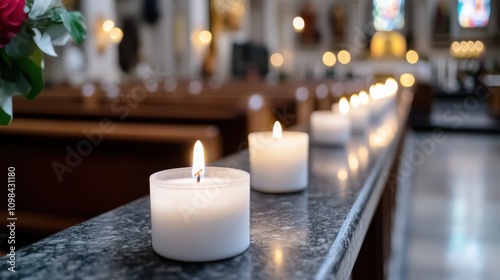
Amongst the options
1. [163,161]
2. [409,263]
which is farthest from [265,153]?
[409,263]

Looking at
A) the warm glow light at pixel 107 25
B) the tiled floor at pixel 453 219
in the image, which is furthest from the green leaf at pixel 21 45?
the warm glow light at pixel 107 25

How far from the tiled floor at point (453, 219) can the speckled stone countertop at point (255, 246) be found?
1.66 m

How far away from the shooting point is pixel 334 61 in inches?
689

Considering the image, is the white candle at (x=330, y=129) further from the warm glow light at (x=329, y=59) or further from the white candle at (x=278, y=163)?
the warm glow light at (x=329, y=59)

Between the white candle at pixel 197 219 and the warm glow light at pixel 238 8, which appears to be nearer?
the white candle at pixel 197 219

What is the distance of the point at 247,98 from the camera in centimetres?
240

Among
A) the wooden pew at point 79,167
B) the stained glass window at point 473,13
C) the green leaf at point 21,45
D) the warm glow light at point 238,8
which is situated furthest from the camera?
the stained glass window at point 473,13

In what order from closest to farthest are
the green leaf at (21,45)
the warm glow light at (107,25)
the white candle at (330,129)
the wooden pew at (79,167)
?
the green leaf at (21,45)
the white candle at (330,129)
the wooden pew at (79,167)
the warm glow light at (107,25)

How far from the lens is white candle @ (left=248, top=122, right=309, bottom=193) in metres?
1.07

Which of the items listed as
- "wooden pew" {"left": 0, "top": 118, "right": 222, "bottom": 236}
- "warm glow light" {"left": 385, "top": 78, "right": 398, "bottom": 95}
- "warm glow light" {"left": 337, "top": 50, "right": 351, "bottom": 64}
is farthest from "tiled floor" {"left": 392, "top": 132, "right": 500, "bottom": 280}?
"warm glow light" {"left": 337, "top": 50, "right": 351, "bottom": 64}

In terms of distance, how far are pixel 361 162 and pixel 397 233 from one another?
70.1 inches

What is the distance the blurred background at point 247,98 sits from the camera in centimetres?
198

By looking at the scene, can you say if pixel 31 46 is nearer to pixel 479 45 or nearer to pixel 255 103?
pixel 255 103

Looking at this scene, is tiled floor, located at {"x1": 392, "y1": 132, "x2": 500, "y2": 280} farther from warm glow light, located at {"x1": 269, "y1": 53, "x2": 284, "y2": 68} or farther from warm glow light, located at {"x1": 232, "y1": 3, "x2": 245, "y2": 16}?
warm glow light, located at {"x1": 269, "y1": 53, "x2": 284, "y2": 68}
